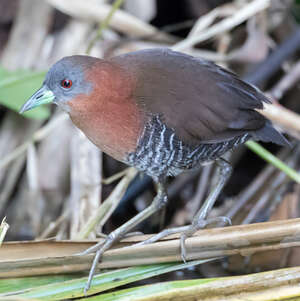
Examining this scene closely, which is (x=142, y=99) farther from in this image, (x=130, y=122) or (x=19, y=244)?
(x=19, y=244)

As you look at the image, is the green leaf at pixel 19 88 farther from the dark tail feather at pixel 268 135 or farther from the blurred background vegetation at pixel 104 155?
the dark tail feather at pixel 268 135

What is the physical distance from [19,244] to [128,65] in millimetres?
917

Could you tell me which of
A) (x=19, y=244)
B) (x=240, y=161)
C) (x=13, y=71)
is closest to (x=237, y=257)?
(x=240, y=161)

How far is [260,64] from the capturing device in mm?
3678

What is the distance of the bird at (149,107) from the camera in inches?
95.2

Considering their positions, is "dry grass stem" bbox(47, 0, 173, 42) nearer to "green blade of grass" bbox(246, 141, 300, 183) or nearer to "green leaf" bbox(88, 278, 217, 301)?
"green blade of grass" bbox(246, 141, 300, 183)

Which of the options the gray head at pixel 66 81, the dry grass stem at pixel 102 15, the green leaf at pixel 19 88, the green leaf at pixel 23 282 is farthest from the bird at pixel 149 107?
the dry grass stem at pixel 102 15

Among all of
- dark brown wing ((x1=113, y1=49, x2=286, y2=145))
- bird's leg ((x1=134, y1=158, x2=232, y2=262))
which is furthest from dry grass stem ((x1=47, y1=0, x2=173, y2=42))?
bird's leg ((x1=134, y1=158, x2=232, y2=262))

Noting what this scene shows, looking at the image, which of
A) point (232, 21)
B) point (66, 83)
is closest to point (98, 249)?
point (66, 83)

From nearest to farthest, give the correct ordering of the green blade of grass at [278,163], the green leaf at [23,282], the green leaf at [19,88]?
the green leaf at [23,282]
the green blade of grass at [278,163]
the green leaf at [19,88]

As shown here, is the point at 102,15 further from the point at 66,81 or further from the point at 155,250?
the point at 155,250

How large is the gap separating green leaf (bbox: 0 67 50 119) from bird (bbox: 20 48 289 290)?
0.85 metres

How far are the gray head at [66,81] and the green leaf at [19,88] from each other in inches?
35.0

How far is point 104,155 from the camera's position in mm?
3707
